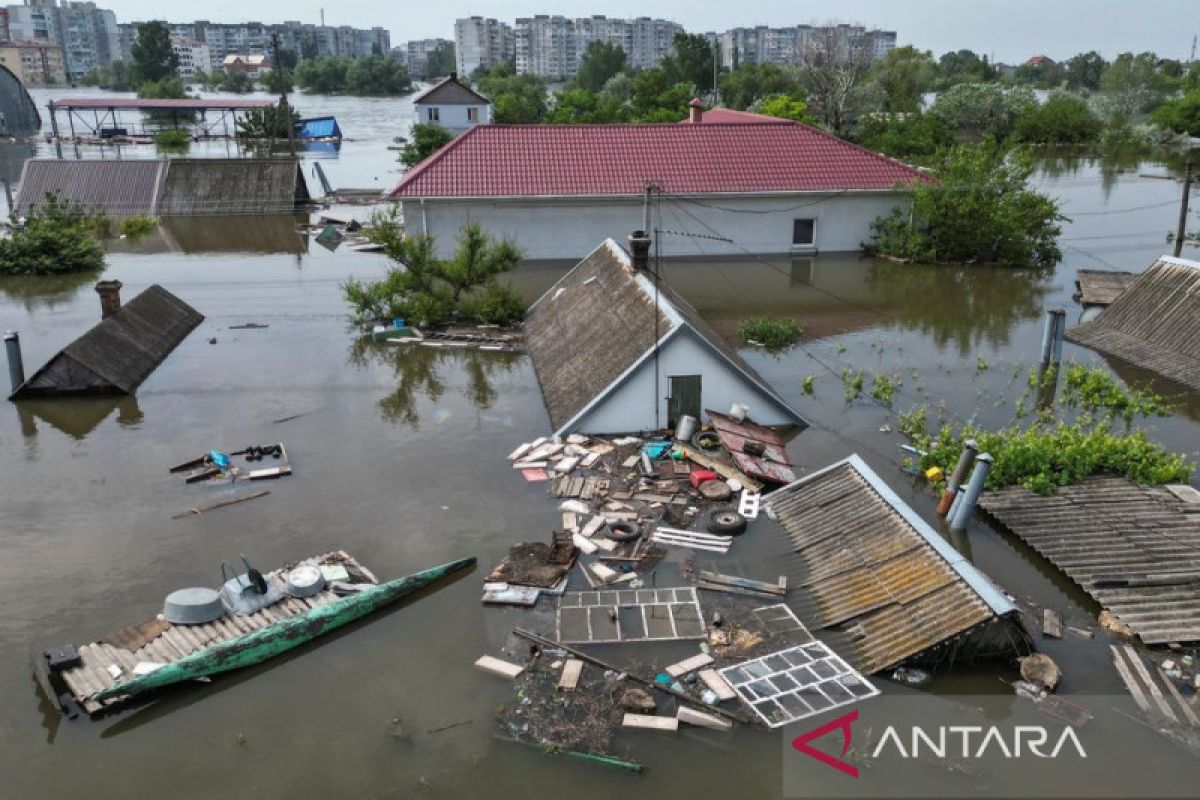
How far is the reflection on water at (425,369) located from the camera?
66.8ft

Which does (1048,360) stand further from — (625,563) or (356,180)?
(356,180)

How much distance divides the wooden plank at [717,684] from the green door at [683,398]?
24.5ft

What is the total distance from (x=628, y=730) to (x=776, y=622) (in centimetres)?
296

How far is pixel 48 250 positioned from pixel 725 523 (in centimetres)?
2942

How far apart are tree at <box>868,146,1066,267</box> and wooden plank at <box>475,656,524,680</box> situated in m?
26.6

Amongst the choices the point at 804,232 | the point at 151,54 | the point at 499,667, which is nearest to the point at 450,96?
the point at 804,232

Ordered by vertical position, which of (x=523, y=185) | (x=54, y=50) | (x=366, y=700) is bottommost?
(x=366, y=700)

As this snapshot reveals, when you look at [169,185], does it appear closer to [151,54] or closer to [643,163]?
[643,163]

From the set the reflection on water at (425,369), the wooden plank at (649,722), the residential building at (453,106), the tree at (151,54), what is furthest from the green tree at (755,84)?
the wooden plank at (649,722)

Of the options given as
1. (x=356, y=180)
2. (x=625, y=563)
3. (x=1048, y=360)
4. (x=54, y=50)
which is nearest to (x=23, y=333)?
(x=625, y=563)

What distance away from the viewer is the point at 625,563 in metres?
13.8

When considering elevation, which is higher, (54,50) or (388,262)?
(54,50)

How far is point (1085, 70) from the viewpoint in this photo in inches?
5069

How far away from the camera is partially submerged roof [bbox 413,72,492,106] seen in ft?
214
